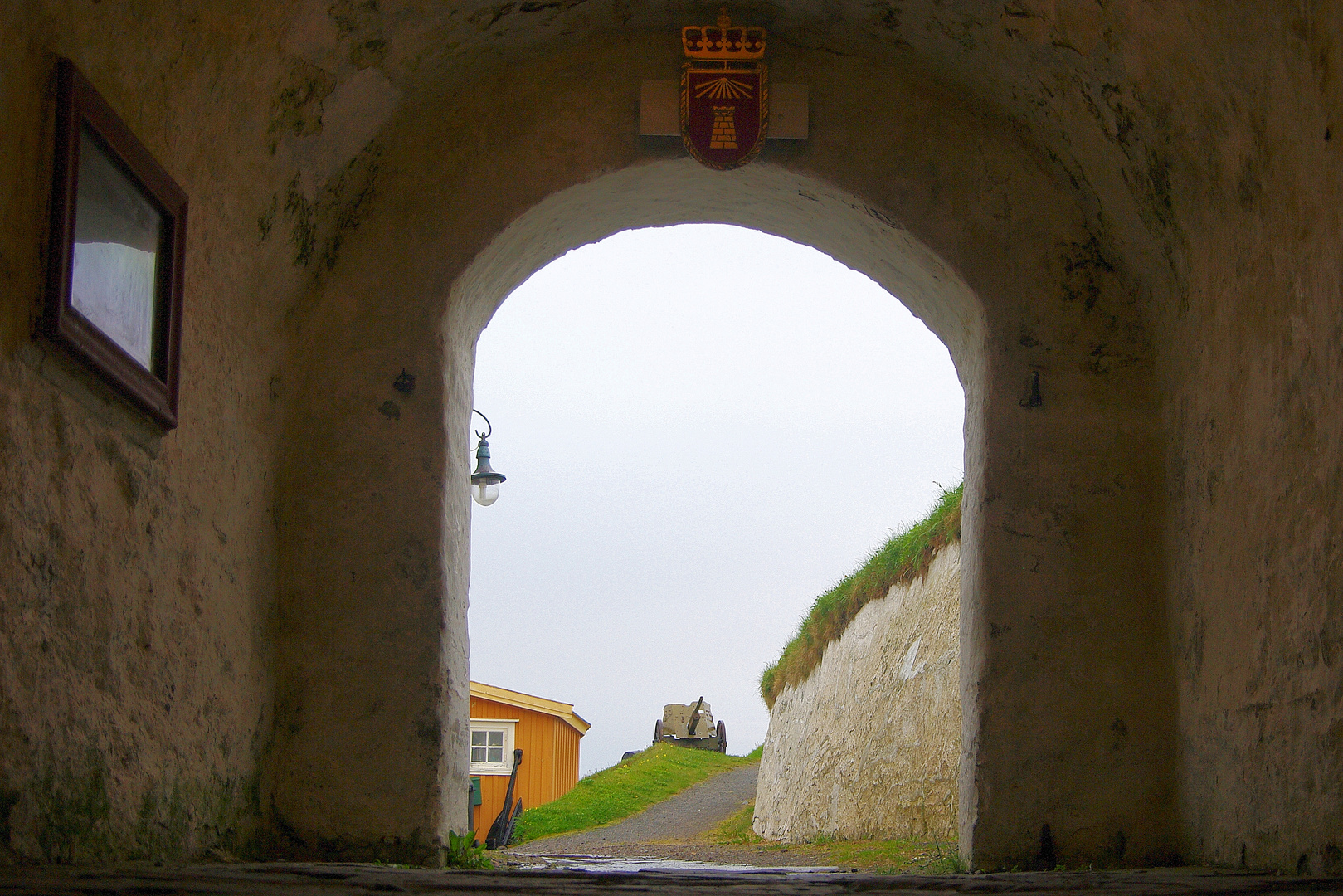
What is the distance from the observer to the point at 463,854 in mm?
4180

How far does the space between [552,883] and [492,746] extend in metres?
12.8

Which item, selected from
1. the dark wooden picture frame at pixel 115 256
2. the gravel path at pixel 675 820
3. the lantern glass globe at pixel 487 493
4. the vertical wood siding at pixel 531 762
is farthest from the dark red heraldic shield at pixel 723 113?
the vertical wood siding at pixel 531 762

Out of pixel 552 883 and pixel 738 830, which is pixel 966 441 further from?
pixel 738 830

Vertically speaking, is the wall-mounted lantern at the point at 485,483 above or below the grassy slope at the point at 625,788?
above

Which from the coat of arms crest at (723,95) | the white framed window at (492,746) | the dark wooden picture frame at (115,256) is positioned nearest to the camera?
the dark wooden picture frame at (115,256)

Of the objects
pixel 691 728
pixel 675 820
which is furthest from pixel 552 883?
pixel 691 728

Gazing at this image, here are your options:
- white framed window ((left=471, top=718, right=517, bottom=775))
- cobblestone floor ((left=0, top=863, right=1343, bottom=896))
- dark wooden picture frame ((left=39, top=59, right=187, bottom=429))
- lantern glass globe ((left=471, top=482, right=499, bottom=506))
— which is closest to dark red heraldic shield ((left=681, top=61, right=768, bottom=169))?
dark wooden picture frame ((left=39, top=59, right=187, bottom=429))

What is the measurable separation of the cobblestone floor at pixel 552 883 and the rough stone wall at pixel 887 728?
294 cm

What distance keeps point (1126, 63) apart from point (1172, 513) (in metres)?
1.56

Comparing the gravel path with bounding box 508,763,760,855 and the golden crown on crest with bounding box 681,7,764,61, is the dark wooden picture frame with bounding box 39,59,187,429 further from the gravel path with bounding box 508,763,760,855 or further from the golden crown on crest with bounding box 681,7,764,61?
the gravel path with bounding box 508,763,760,855

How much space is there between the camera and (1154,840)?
13.2 ft

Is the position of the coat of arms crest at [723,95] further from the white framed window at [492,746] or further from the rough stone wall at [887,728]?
the white framed window at [492,746]

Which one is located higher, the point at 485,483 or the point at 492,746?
the point at 485,483

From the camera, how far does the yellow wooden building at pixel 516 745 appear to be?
573 inches
